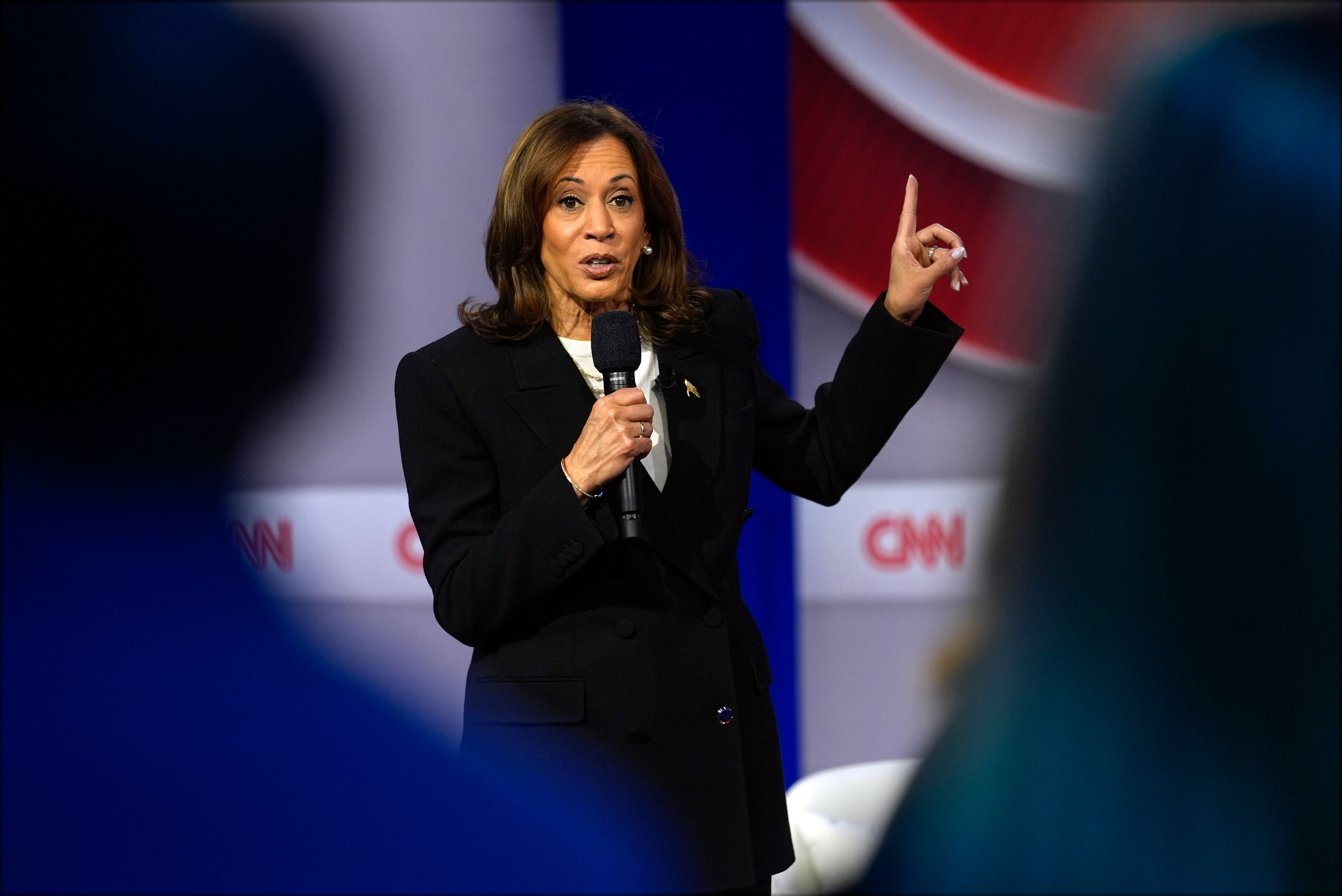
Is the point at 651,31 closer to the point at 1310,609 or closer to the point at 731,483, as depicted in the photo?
the point at 731,483

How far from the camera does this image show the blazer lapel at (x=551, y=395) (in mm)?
1805

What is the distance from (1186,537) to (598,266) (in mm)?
1442

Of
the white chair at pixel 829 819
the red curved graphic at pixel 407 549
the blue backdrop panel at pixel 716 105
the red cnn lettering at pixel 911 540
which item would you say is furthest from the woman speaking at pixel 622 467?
the red curved graphic at pixel 407 549

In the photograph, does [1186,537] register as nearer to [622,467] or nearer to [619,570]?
[622,467]

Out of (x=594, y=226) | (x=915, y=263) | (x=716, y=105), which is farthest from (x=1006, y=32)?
(x=594, y=226)

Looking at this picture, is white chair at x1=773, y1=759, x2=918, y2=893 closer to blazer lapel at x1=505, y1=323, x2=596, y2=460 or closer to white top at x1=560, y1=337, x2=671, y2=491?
white top at x1=560, y1=337, x2=671, y2=491

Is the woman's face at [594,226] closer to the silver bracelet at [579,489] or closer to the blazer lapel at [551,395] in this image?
the blazer lapel at [551,395]

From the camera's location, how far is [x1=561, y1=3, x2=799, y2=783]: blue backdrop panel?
3389mm

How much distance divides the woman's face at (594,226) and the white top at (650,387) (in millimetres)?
69

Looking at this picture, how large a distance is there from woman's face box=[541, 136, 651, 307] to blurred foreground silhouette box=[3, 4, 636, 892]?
1.31 m

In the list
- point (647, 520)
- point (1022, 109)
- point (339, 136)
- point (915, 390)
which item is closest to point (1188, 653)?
point (339, 136)

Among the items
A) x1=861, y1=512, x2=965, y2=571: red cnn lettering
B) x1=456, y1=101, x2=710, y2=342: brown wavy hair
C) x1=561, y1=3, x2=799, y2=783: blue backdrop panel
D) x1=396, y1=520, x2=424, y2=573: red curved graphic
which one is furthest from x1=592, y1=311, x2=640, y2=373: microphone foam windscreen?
x1=396, y1=520, x2=424, y2=573: red curved graphic

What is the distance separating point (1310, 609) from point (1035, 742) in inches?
4.2

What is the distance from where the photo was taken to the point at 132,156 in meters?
0.52
